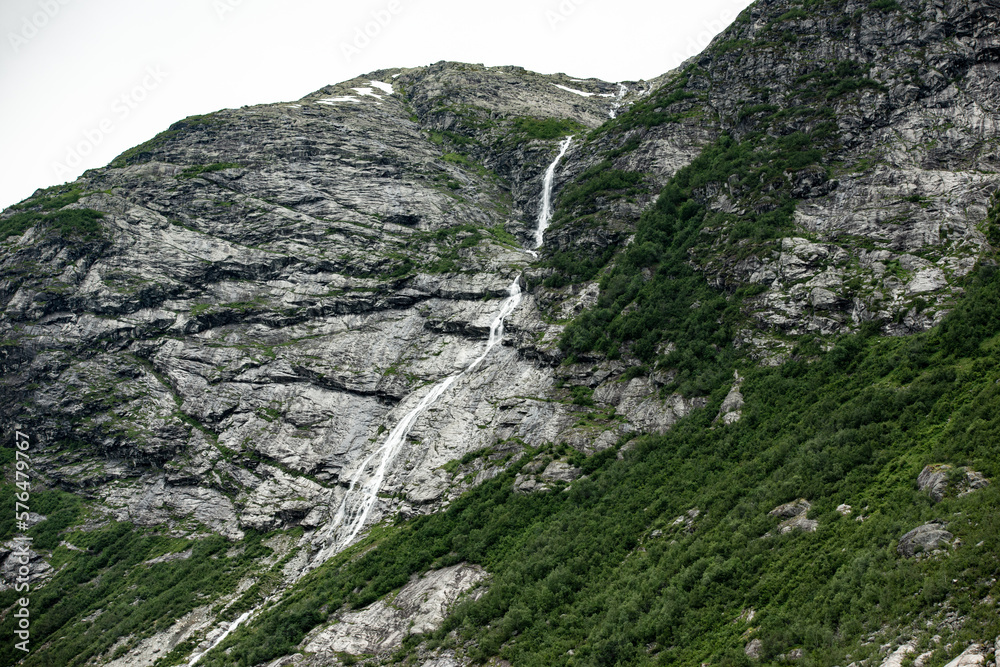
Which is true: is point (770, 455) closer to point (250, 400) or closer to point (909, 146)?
point (909, 146)

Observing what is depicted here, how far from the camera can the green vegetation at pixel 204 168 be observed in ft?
271

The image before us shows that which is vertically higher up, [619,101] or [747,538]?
[619,101]

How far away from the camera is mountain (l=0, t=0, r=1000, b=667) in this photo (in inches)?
921

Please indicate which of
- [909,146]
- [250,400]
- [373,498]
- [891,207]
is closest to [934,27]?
[909,146]

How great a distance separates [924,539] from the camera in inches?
703

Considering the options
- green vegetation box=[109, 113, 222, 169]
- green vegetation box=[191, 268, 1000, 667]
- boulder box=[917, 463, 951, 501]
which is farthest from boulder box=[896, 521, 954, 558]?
green vegetation box=[109, 113, 222, 169]

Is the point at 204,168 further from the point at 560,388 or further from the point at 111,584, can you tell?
the point at 560,388

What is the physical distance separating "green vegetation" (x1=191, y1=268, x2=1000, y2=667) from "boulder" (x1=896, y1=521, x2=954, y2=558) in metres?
0.38

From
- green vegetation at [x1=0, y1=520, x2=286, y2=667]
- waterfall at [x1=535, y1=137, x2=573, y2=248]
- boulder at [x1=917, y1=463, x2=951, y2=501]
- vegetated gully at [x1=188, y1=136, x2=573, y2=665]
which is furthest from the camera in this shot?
waterfall at [x1=535, y1=137, x2=573, y2=248]

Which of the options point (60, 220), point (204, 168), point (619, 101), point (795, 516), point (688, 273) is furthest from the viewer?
point (619, 101)

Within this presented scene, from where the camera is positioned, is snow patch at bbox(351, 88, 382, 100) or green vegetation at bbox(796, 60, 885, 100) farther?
snow patch at bbox(351, 88, 382, 100)

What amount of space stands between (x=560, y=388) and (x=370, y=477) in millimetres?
18057

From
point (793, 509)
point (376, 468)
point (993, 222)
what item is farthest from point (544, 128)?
point (793, 509)

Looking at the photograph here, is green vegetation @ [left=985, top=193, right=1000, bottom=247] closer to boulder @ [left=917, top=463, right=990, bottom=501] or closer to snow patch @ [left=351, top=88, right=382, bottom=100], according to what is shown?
boulder @ [left=917, top=463, right=990, bottom=501]
